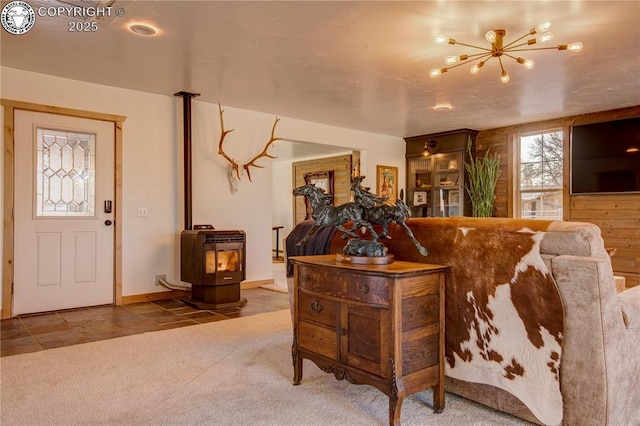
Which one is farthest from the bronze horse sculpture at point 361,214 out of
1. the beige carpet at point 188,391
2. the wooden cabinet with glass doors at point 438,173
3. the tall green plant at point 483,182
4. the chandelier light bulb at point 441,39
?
the wooden cabinet with glass doors at point 438,173

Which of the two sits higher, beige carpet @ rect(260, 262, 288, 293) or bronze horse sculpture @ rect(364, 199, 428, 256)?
bronze horse sculpture @ rect(364, 199, 428, 256)

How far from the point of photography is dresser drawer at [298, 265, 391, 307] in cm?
188

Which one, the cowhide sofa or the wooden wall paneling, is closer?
the cowhide sofa

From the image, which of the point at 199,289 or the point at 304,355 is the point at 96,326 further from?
the point at 304,355

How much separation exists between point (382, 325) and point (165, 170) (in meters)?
3.92

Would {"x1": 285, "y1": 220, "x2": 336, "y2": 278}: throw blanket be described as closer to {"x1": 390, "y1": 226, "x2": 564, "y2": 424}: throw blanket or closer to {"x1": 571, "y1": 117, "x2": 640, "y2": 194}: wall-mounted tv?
{"x1": 390, "y1": 226, "x2": 564, "y2": 424}: throw blanket

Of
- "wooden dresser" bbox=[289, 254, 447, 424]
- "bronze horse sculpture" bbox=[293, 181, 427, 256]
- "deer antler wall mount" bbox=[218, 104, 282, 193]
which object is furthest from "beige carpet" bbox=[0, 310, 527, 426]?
"deer antler wall mount" bbox=[218, 104, 282, 193]

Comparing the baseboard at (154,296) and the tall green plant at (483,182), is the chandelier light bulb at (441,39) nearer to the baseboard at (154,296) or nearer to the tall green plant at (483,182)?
the tall green plant at (483,182)

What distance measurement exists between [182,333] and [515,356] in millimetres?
2600

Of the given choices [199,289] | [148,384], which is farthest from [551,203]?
[148,384]

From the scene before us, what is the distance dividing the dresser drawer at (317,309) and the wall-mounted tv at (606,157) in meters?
5.37

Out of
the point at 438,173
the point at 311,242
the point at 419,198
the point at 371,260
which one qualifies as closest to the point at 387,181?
the point at 419,198

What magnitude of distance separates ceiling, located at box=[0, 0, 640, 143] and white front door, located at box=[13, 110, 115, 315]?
60 centimetres

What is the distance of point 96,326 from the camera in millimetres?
3727
